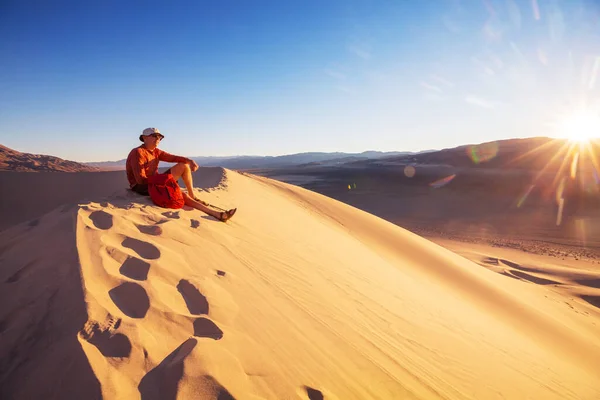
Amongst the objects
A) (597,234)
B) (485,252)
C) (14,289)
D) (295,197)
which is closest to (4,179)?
(295,197)

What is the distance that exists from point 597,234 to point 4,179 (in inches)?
879

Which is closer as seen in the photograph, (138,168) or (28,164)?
(138,168)

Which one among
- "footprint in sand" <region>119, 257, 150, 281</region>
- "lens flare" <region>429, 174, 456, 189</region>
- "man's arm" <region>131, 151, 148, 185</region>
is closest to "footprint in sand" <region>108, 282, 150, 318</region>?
"footprint in sand" <region>119, 257, 150, 281</region>

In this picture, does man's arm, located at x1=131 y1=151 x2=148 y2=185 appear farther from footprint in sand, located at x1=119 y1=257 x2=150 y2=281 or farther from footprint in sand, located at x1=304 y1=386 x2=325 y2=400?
footprint in sand, located at x1=304 y1=386 x2=325 y2=400

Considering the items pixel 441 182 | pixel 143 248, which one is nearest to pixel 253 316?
pixel 143 248

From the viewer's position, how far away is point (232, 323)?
2020 millimetres

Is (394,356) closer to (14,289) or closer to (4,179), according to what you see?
(14,289)

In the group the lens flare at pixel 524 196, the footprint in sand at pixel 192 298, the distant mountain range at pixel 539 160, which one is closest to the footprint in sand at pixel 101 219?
the footprint in sand at pixel 192 298

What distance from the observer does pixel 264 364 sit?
5.85 ft

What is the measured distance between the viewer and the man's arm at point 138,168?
156 inches

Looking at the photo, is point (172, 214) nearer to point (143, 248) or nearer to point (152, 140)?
point (143, 248)

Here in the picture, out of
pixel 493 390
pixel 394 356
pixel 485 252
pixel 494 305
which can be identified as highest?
pixel 394 356

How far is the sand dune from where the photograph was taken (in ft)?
5.07

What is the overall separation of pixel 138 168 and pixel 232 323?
9.38 ft
